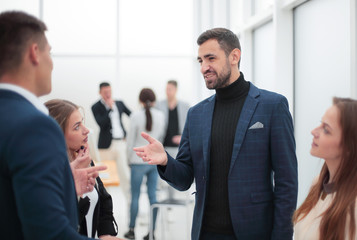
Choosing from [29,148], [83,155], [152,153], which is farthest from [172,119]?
[29,148]

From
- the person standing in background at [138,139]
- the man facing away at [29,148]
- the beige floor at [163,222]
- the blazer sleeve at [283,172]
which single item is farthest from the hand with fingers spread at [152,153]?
the person standing in background at [138,139]

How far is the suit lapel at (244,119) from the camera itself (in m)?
2.04

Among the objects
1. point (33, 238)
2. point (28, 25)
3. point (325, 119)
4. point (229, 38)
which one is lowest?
point (33, 238)

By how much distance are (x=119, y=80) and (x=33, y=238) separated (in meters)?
7.17

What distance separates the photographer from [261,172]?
205 cm

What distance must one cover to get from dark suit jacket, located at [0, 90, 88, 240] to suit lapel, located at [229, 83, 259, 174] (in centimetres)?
107

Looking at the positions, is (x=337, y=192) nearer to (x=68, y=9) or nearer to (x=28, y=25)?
(x=28, y=25)

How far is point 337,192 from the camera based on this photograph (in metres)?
1.55

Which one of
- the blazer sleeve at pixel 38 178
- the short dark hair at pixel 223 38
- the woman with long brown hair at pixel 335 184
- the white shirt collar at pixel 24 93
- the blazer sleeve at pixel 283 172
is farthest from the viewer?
the short dark hair at pixel 223 38

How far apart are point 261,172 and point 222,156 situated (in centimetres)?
20

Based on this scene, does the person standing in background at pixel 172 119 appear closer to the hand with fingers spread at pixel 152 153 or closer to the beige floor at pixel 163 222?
the beige floor at pixel 163 222

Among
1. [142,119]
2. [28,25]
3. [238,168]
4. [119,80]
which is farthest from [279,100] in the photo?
[119,80]

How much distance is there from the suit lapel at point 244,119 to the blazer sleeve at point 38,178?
1093mm

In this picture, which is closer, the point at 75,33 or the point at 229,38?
the point at 229,38
